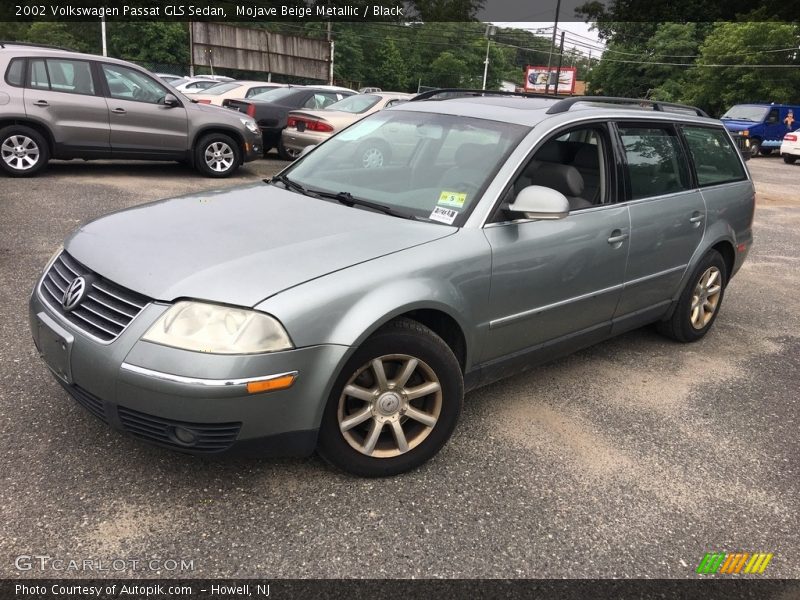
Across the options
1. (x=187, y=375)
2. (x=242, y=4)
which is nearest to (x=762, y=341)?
(x=187, y=375)

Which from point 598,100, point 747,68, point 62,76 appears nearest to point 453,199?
point 598,100

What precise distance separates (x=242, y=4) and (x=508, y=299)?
198ft

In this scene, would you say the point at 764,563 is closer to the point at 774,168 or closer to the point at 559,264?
the point at 559,264

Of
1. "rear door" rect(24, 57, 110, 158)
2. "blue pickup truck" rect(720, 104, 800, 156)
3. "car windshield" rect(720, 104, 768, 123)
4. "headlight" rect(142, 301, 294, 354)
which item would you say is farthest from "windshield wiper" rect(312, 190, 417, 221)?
"car windshield" rect(720, 104, 768, 123)

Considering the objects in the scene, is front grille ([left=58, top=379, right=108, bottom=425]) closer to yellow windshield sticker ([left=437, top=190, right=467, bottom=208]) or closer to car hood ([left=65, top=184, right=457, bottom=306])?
car hood ([left=65, top=184, right=457, bottom=306])

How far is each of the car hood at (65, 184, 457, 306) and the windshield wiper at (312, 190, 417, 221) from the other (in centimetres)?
6

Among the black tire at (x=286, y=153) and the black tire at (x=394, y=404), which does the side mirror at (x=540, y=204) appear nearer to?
the black tire at (x=394, y=404)

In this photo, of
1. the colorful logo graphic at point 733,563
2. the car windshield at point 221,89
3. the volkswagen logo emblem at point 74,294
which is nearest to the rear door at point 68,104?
the car windshield at point 221,89

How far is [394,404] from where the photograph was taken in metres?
2.78

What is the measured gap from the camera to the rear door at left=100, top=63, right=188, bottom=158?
29.7 ft

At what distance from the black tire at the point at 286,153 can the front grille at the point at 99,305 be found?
8806mm

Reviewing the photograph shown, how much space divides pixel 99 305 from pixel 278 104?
33.4ft

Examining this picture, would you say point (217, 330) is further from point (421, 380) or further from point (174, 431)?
point (421, 380)

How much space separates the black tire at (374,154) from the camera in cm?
364
